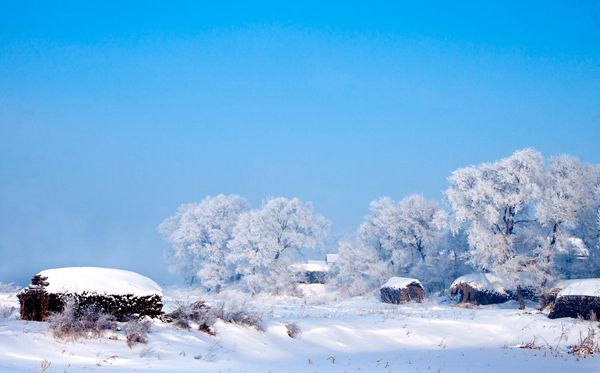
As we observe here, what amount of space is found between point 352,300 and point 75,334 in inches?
1510

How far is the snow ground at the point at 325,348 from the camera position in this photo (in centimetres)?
1110

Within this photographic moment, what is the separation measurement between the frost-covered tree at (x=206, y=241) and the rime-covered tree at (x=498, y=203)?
28.9 metres

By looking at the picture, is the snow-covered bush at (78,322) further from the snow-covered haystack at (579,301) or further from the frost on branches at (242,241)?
the frost on branches at (242,241)

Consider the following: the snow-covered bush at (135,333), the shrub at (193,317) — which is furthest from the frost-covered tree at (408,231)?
the snow-covered bush at (135,333)

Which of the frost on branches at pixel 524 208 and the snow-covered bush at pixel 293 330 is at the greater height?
the frost on branches at pixel 524 208

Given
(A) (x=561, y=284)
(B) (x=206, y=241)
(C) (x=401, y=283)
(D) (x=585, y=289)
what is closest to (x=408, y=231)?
(C) (x=401, y=283)

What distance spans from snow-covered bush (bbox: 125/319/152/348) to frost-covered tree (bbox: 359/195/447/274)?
135 feet

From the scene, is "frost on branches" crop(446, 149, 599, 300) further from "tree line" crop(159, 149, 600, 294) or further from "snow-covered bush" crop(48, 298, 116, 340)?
"snow-covered bush" crop(48, 298, 116, 340)

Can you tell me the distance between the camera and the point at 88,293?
14.0m

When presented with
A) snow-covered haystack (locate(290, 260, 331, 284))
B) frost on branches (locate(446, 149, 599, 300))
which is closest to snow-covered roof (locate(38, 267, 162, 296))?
frost on branches (locate(446, 149, 599, 300))

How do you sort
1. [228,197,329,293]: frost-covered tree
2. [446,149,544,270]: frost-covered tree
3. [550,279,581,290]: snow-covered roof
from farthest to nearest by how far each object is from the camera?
[228,197,329,293]: frost-covered tree < [446,149,544,270]: frost-covered tree < [550,279,581,290]: snow-covered roof

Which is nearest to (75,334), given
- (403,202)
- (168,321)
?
(168,321)

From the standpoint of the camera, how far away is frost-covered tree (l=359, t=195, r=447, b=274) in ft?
175

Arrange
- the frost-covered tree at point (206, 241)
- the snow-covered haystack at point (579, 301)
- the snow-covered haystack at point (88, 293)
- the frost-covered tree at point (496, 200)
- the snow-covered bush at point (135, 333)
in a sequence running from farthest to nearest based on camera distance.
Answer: the frost-covered tree at point (206, 241) < the frost-covered tree at point (496, 200) < the snow-covered haystack at point (579, 301) < the snow-covered haystack at point (88, 293) < the snow-covered bush at point (135, 333)
